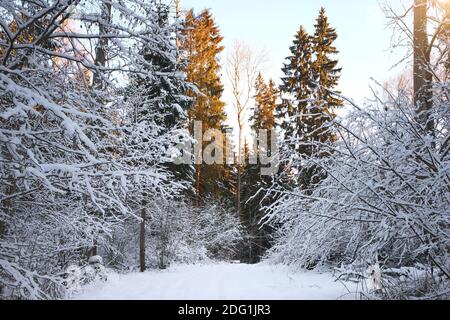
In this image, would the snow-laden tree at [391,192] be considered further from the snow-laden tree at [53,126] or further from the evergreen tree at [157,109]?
the evergreen tree at [157,109]

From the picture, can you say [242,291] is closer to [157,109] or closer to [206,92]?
[157,109]

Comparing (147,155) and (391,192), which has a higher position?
(147,155)

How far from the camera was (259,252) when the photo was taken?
2391 cm

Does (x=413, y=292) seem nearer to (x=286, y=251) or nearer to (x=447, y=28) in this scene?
(x=286, y=251)

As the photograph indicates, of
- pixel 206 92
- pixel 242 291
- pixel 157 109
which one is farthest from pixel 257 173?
pixel 242 291

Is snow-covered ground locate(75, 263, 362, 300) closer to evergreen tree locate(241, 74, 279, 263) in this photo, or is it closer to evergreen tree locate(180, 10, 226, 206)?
evergreen tree locate(180, 10, 226, 206)

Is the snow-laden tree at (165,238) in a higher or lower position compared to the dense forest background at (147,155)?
lower

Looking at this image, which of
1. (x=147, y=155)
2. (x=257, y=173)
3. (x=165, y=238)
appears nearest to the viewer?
(x=147, y=155)

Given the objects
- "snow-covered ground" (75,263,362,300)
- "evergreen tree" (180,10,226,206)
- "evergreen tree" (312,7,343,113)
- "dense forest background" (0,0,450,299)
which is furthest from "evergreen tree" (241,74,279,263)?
"dense forest background" (0,0,450,299)

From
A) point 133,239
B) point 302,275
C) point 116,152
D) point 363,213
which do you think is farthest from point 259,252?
point 363,213

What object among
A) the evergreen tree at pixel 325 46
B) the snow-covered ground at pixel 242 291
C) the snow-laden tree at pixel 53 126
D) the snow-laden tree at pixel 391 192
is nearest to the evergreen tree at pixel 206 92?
the evergreen tree at pixel 325 46

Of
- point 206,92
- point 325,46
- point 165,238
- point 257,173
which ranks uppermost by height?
point 325,46

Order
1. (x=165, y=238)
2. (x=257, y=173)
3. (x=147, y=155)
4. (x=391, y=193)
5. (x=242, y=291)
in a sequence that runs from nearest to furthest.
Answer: (x=391, y=193), (x=147, y=155), (x=242, y=291), (x=165, y=238), (x=257, y=173)

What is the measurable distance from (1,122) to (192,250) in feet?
40.3
